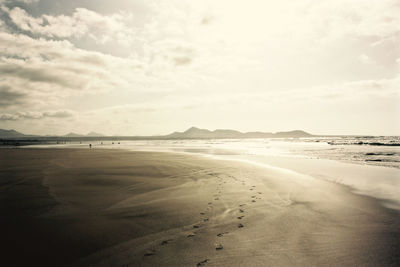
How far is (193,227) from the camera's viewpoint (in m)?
5.76

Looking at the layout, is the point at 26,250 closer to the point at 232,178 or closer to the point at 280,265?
the point at 280,265

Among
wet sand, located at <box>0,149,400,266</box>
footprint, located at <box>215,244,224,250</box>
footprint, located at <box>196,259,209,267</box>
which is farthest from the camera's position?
footprint, located at <box>215,244,224,250</box>

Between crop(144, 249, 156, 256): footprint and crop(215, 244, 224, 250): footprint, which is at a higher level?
crop(144, 249, 156, 256): footprint

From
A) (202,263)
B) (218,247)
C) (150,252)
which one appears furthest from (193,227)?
(202,263)

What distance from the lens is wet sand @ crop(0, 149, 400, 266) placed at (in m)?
4.31

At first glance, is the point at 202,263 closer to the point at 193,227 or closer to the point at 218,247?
the point at 218,247

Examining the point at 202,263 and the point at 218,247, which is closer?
the point at 202,263

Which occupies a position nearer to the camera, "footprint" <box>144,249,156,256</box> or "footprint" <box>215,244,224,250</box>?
"footprint" <box>144,249,156,256</box>

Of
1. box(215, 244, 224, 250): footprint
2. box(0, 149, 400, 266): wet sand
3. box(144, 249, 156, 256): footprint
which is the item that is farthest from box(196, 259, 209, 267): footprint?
box(144, 249, 156, 256): footprint

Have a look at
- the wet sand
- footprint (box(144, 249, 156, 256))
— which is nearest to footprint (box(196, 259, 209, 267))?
the wet sand

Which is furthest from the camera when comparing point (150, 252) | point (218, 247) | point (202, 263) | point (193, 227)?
point (193, 227)

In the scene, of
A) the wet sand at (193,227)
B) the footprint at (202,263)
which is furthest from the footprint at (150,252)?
the footprint at (202,263)

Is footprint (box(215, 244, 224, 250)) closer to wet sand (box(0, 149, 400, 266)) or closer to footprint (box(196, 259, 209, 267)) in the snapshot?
wet sand (box(0, 149, 400, 266))

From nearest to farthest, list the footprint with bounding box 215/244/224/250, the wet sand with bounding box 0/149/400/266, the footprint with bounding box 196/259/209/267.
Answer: the footprint with bounding box 196/259/209/267
the wet sand with bounding box 0/149/400/266
the footprint with bounding box 215/244/224/250
